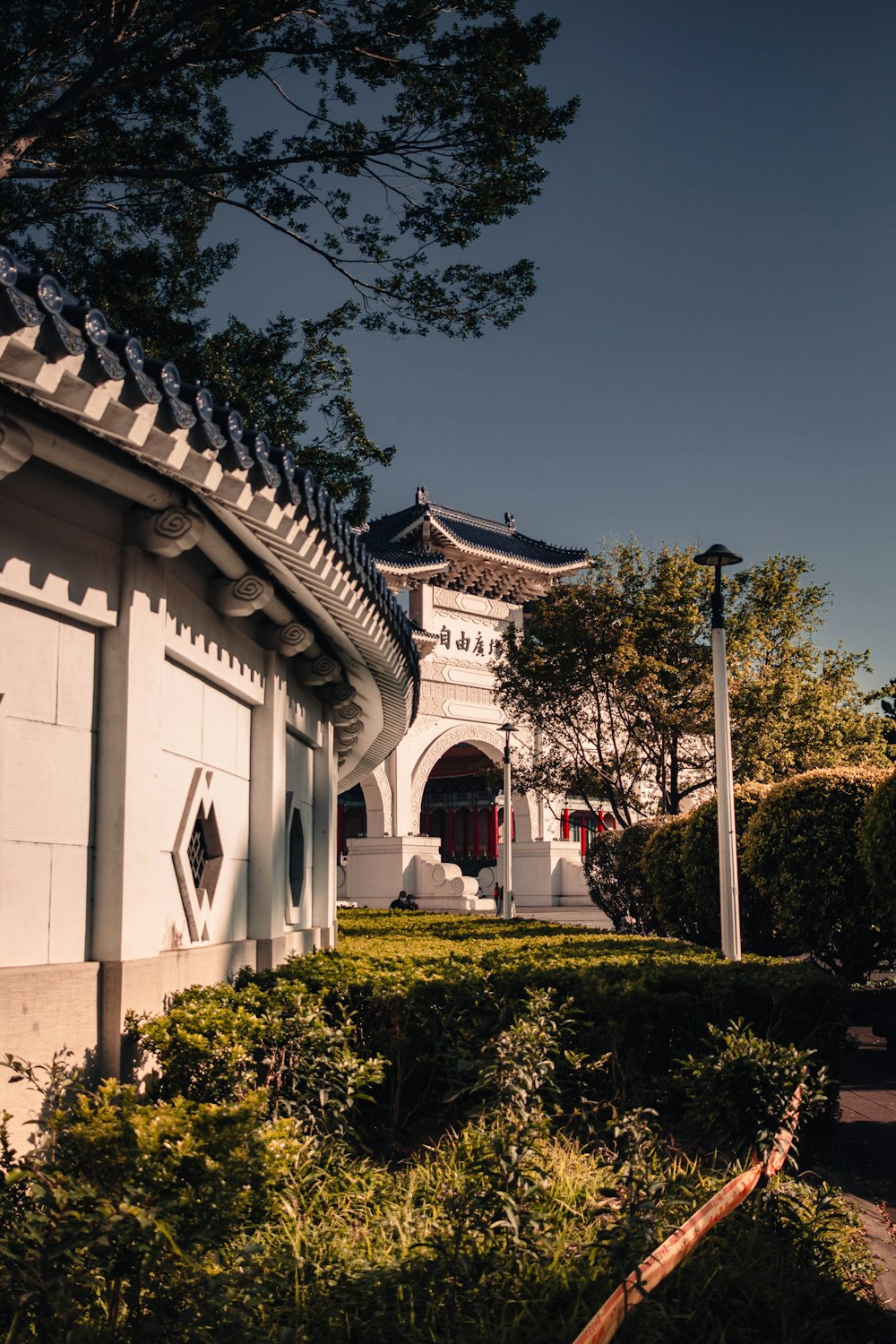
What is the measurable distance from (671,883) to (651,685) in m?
5.46

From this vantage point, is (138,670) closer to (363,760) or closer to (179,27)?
(179,27)

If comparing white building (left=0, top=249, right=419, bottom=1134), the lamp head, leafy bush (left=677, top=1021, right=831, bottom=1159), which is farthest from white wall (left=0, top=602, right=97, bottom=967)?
the lamp head

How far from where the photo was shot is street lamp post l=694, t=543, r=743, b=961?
11305 millimetres

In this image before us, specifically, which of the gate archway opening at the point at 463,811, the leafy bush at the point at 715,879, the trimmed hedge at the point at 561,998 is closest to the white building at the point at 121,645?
the trimmed hedge at the point at 561,998

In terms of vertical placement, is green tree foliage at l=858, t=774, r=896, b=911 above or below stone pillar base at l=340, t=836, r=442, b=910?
above

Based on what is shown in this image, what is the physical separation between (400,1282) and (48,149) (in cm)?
1105

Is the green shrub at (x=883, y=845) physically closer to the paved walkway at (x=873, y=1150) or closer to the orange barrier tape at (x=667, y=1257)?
the paved walkway at (x=873, y=1150)

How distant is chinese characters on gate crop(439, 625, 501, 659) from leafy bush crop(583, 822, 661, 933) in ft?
58.8

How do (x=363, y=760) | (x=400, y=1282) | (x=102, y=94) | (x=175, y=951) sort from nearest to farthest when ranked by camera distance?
1. (x=400, y=1282)
2. (x=175, y=951)
3. (x=102, y=94)
4. (x=363, y=760)

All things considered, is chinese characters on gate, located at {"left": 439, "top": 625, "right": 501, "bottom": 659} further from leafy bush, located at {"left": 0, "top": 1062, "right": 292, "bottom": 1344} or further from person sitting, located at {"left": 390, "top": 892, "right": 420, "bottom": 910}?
leafy bush, located at {"left": 0, "top": 1062, "right": 292, "bottom": 1344}

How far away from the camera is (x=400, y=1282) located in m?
3.63

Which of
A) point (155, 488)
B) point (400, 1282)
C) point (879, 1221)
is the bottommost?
point (879, 1221)

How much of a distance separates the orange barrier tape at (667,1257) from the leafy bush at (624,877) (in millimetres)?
15603

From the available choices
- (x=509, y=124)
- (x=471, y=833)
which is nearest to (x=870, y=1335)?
(x=509, y=124)
